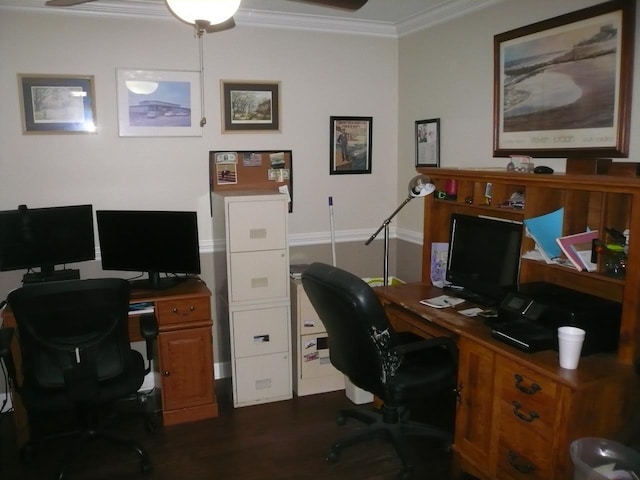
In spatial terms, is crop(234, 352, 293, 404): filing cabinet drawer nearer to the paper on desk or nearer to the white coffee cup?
the paper on desk

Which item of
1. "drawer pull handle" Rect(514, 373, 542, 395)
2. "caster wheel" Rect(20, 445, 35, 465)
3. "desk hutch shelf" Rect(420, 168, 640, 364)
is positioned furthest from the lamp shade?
"caster wheel" Rect(20, 445, 35, 465)

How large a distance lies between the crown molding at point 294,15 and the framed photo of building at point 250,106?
0.39 metres

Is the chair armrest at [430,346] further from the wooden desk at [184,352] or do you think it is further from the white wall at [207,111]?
the white wall at [207,111]

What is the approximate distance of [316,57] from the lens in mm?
3785

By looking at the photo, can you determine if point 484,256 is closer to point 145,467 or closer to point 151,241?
point 151,241

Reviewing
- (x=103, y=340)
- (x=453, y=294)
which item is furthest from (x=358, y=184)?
(x=103, y=340)

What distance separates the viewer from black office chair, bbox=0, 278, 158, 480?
2.41 m

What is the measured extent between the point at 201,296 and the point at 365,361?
111 centimetres

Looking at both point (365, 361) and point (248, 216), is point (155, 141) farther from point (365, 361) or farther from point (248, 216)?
point (365, 361)

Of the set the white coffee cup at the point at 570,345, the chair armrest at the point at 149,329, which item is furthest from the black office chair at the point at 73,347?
the white coffee cup at the point at 570,345

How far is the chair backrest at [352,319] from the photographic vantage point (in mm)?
2342

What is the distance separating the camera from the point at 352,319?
2.39 m

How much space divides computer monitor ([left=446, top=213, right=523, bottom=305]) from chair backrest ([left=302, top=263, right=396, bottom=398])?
0.71 metres

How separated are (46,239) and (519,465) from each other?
271 cm
